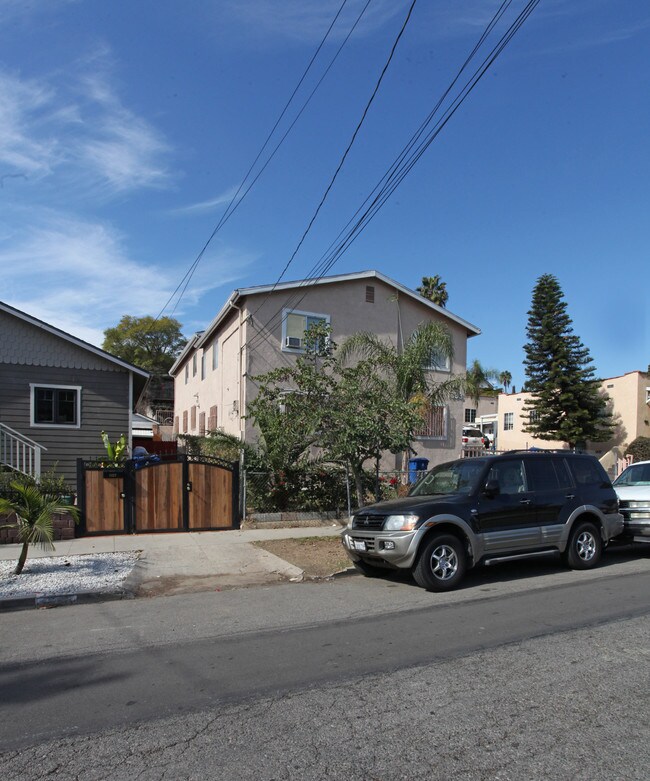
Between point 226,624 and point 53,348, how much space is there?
12208mm

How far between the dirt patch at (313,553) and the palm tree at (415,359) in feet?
17.8

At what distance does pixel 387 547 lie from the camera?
833 centimetres

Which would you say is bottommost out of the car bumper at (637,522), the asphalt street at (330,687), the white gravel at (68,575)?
the white gravel at (68,575)

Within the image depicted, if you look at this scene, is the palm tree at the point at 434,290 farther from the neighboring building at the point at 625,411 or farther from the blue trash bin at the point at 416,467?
the blue trash bin at the point at 416,467

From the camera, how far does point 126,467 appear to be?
12711mm

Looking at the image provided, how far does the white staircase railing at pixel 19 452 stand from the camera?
48.8ft

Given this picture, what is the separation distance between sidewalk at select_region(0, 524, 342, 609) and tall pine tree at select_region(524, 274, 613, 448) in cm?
2677

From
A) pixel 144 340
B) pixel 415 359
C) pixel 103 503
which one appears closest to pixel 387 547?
pixel 103 503

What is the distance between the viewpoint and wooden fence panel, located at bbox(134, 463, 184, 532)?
12891 millimetres

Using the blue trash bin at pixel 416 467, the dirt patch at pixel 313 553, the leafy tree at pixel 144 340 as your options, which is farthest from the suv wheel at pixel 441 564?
the leafy tree at pixel 144 340

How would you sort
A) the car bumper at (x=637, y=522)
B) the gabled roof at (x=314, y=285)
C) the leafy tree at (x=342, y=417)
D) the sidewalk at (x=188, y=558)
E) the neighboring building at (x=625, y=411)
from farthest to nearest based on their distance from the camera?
the neighboring building at (x=625, y=411), the gabled roof at (x=314, y=285), the leafy tree at (x=342, y=417), the car bumper at (x=637, y=522), the sidewalk at (x=188, y=558)

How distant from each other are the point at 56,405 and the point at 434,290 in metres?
32.9

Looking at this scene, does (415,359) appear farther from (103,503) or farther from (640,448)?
(640,448)

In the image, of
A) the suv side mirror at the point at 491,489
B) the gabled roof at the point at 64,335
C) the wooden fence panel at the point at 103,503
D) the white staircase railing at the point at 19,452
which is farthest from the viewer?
the gabled roof at the point at 64,335
